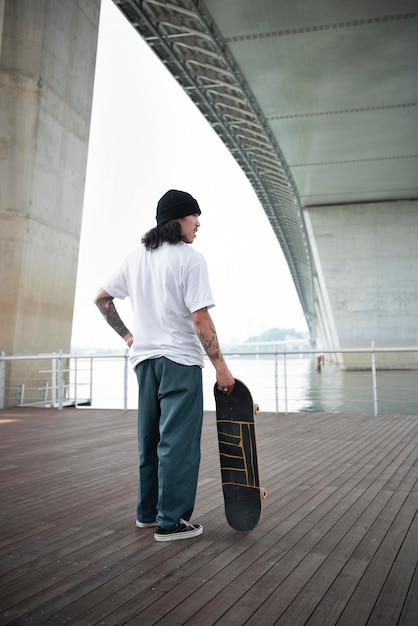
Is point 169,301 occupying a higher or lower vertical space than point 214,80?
lower

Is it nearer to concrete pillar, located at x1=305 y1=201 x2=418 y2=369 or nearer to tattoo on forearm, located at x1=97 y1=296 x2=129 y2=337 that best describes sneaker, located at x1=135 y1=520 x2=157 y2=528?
tattoo on forearm, located at x1=97 y1=296 x2=129 y2=337

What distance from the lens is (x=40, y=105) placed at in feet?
37.1

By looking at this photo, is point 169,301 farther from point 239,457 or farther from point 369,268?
point 369,268

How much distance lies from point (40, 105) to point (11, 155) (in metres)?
1.20

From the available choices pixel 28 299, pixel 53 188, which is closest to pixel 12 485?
pixel 28 299

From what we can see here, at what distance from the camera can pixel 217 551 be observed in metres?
2.58

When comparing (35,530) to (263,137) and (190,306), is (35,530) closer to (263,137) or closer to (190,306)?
(190,306)

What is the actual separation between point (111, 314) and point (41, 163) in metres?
9.12

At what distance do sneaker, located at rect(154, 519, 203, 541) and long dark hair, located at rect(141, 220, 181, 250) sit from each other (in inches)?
54.4

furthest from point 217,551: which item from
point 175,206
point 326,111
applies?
point 326,111

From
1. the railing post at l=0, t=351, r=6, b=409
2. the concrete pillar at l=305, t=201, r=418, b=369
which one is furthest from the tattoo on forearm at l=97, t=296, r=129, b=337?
the concrete pillar at l=305, t=201, r=418, b=369

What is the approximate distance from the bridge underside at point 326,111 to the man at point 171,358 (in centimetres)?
1201

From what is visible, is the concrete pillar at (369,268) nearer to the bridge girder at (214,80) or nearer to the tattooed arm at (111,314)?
the bridge girder at (214,80)

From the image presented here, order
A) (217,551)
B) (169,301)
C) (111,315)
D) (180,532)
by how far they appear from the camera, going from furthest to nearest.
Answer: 1. (111,315)
2. (169,301)
3. (180,532)
4. (217,551)
